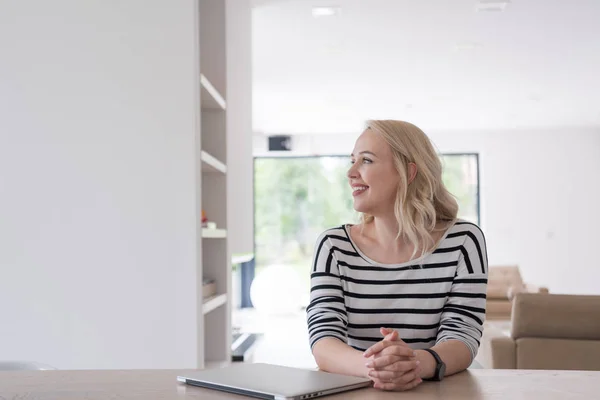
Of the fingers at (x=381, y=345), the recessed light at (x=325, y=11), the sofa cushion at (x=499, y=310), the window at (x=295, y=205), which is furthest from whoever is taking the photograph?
the window at (x=295, y=205)

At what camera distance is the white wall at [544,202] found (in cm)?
1029

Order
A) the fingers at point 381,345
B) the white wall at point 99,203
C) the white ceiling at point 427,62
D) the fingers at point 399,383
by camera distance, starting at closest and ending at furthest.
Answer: the fingers at point 399,383 < the fingers at point 381,345 < the white wall at point 99,203 < the white ceiling at point 427,62

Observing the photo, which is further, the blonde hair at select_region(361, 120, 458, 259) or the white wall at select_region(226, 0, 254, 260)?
the white wall at select_region(226, 0, 254, 260)

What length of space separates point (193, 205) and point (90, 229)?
0.39 m

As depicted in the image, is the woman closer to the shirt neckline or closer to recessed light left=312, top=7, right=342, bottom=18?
the shirt neckline

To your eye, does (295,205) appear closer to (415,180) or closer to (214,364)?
(214,364)

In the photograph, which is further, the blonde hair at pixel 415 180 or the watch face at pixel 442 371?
the blonde hair at pixel 415 180

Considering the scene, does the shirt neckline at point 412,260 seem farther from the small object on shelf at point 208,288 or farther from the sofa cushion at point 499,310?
the sofa cushion at point 499,310

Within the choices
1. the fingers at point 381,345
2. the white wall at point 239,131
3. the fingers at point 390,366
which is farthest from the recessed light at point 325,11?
the fingers at point 390,366

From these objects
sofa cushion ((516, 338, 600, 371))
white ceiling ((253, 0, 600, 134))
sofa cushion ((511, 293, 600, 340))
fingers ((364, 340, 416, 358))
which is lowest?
sofa cushion ((516, 338, 600, 371))

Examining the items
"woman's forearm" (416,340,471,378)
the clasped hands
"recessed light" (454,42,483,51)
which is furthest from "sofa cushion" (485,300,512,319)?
the clasped hands

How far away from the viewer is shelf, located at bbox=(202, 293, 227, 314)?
2924mm

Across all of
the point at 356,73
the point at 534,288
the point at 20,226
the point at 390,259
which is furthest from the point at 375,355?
the point at 534,288

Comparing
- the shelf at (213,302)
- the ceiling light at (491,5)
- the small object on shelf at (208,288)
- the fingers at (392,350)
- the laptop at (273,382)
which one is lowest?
the shelf at (213,302)
